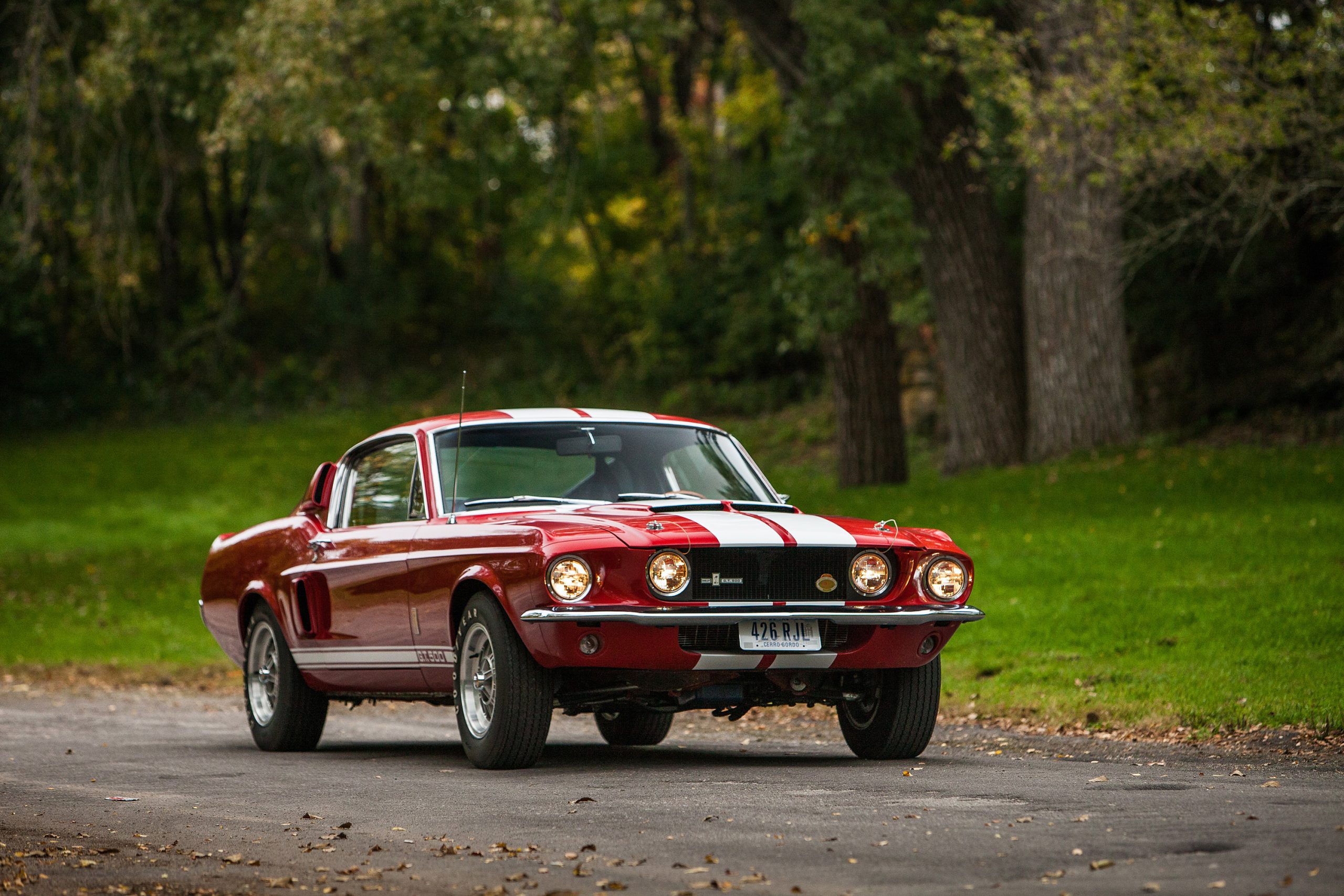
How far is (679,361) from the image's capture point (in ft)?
140

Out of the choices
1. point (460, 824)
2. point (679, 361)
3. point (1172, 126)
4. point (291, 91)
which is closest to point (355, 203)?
point (679, 361)

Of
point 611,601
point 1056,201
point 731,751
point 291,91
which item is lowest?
point 731,751

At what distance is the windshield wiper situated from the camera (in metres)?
8.98

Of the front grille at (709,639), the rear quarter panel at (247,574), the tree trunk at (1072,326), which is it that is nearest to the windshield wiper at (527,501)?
the front grille at (709,639)

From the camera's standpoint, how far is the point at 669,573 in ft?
25.7

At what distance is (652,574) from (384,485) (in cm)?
252

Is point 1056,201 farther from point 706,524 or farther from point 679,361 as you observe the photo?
point 679,361

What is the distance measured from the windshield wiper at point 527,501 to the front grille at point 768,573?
1.19 m

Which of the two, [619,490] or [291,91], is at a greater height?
[291,91]

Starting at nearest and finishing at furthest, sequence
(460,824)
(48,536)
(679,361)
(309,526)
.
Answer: (460,824)
(309,526)
(48,536)
(679,361)

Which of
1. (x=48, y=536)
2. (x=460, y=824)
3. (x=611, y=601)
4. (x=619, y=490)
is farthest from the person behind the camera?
(x=48, y=536)

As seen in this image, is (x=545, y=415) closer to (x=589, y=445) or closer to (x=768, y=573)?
(x=589, y=445)

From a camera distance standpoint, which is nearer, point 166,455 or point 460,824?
point 460,824

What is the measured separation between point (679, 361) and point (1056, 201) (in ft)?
72.4
